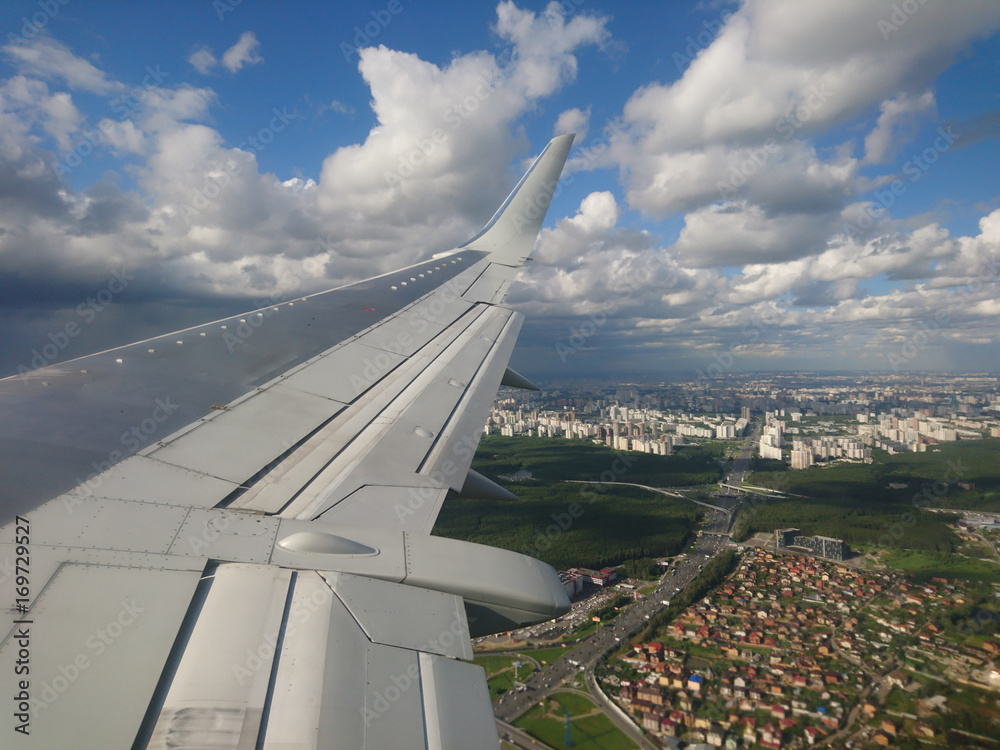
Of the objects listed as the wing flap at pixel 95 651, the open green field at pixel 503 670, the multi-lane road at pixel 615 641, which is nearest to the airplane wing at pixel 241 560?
the wing flap at pixel 95 651

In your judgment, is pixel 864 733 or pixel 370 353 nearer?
pixel 370 353

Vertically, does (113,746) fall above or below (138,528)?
below

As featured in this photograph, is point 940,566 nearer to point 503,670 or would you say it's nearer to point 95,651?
point 503,670

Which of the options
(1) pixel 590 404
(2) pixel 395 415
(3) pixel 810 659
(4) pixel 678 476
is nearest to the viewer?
(2) pixel 395 415

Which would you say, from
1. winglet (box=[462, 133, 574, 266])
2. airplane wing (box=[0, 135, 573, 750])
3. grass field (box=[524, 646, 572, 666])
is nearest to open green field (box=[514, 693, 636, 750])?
grass field (box=[524, 646, 572, 666])

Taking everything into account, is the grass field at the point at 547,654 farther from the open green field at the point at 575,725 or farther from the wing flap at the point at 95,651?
the wing flap at the point at 95,651

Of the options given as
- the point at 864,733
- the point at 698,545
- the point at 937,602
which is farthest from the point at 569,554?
the point at 937,602

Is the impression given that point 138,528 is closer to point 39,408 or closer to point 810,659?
point 39,408
